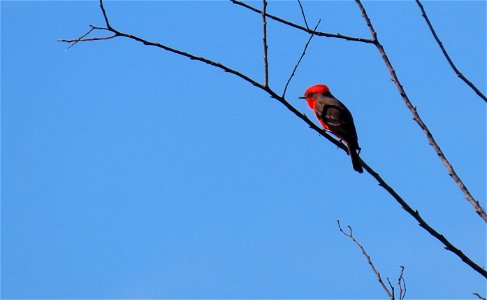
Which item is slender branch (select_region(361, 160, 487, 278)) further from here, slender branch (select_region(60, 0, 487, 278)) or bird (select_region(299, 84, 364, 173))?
bird (select_region(299, 84, 364, 173))

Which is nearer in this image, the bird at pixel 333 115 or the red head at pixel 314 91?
the bird at pixel 333 115

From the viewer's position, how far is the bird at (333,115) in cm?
1030

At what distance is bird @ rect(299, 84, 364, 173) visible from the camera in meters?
10.3

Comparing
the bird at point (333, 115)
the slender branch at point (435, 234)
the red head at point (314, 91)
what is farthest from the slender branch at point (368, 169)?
the red head at point (314, 91)

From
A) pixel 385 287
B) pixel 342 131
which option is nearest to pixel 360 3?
pixel 385 287

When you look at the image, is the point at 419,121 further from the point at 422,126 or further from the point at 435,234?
the point at 435,234

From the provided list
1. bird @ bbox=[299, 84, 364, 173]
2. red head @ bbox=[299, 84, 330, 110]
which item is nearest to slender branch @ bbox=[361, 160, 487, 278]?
bird @ bbox=[299, 84, 364, 173]

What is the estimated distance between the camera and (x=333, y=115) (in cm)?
1077

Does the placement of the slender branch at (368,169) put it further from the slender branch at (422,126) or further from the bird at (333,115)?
the bird at (333,115)

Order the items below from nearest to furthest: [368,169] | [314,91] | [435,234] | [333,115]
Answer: [435,234] → [368,169] → [333,115] → [314,91]

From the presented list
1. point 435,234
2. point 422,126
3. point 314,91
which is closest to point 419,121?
point 422,126

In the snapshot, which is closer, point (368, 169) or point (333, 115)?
point (368, 169)

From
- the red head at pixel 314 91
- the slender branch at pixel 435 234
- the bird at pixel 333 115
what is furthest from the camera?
the red head at pixel 314 91

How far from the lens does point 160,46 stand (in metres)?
3.96
